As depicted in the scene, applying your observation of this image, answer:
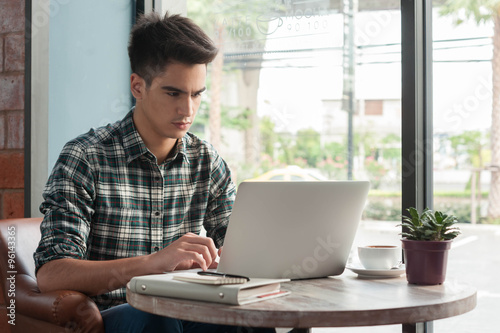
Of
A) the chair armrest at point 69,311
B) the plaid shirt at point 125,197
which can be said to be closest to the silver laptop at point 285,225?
the chair armrest at point 69,311

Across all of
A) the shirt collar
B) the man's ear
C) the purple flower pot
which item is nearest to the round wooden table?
the purple flower pot

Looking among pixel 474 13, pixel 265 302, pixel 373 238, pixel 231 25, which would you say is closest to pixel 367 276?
pixel 265 302

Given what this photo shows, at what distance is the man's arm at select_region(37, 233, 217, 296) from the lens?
125 centimetres

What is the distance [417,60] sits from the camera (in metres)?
1.87

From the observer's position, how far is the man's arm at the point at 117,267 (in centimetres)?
125

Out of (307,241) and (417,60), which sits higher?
(417,60)

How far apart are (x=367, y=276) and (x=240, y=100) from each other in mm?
5466

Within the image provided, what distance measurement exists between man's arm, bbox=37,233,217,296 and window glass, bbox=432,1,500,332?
101 cm

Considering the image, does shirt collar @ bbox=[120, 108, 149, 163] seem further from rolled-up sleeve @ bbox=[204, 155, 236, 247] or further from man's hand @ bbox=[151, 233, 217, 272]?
man's hand @ bbox=[151, 233, 217, 272]

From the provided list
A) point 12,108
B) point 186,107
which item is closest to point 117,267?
point 186,107

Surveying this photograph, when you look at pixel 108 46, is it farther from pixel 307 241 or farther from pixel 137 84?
pixel 307 241

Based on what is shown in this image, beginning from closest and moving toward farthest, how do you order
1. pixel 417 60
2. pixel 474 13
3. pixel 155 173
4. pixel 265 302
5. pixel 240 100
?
1. pixel 265 302
2. pixel 155 173
3. pixel 417 60
4. pixel 474 13
5. pixel 240 100

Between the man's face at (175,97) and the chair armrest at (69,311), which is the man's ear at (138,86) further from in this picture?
the chair armrest at (69,311)

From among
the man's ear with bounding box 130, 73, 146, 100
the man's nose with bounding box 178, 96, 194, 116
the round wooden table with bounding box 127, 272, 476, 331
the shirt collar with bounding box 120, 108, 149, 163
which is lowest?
the round wooden table with bounding box 127, 272, 476, 331
